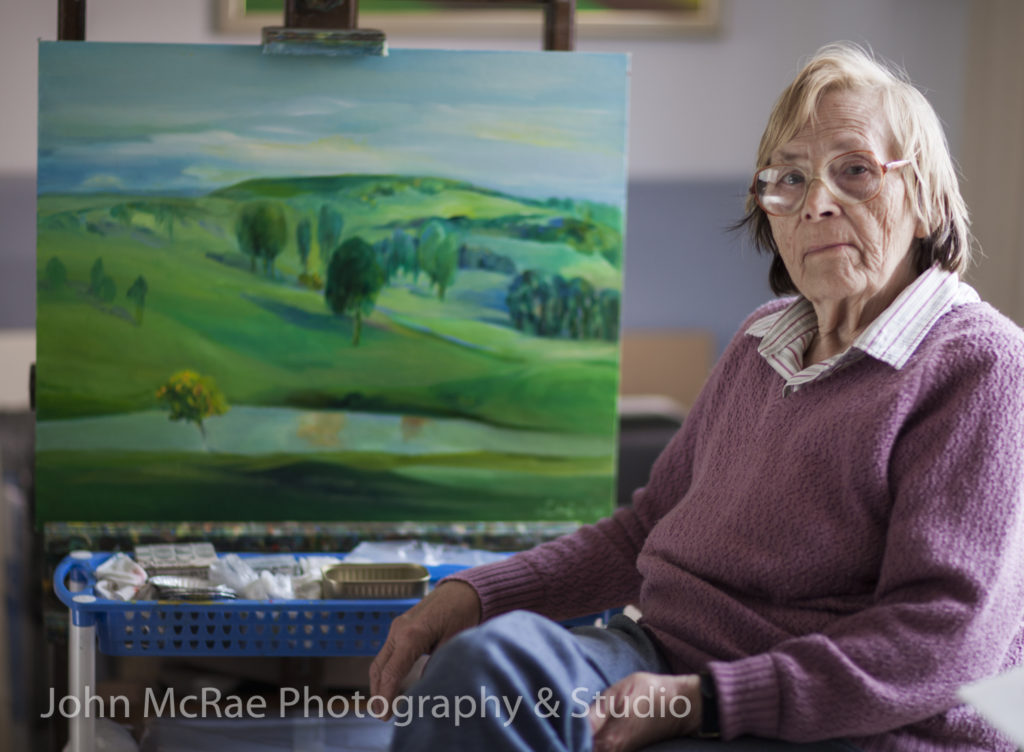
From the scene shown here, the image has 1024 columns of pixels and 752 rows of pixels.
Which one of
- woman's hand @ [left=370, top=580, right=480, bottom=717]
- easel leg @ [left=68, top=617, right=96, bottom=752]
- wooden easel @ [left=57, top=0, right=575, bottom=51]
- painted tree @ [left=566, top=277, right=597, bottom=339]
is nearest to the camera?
woman's hand @ [left=370, top=580, right=480, bottom=717]

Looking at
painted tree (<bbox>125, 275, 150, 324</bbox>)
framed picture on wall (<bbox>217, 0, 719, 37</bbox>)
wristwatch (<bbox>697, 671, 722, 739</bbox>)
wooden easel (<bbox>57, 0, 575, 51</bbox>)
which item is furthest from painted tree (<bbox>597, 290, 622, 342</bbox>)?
framed picture on wall (<bbox>217, 0, 719, 37</bbox>)

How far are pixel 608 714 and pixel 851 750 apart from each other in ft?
0.85

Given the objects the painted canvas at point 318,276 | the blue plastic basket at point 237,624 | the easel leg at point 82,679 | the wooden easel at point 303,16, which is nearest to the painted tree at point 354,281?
the painted canvas at point 318,276

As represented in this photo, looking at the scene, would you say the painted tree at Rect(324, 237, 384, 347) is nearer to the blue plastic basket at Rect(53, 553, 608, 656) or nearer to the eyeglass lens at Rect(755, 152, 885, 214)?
the blue plastic basket at Rect(53, 553, 608, 656)

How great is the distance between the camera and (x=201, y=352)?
185 cm

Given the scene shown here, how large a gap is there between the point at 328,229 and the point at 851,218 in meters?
0.91

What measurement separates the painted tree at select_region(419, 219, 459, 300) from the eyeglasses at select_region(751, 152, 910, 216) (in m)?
0.66

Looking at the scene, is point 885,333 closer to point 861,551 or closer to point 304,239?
point 861,551

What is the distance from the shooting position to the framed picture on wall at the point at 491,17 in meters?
3.75

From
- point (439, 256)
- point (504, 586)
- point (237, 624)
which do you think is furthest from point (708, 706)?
point (439, 256)

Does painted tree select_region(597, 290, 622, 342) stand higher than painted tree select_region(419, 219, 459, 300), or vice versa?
painted tree select_region(419, 219, 459, 300)

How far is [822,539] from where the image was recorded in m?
1.21

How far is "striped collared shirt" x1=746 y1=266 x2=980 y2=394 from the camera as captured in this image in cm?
122

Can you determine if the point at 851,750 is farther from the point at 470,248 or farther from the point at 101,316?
the point at 101,316
